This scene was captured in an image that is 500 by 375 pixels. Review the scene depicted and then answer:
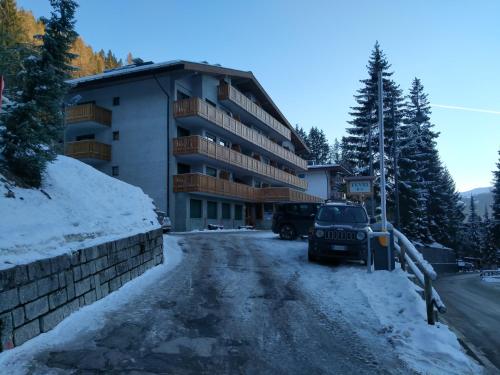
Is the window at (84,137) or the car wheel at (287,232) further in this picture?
the window at (84,137)

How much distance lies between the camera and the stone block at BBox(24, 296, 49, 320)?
206 inches

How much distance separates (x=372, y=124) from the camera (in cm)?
3988

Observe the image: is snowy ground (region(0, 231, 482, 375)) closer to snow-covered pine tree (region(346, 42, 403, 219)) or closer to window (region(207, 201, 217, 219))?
window (region(207, 201, 217, 219))

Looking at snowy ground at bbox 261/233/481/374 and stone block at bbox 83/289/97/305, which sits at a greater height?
stone block at bbox 83/289/97/305

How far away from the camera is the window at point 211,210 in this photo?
1247 inches

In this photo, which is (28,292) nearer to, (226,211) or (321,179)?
(226,211)

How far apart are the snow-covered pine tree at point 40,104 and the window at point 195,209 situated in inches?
782

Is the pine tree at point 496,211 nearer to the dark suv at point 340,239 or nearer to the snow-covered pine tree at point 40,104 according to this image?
the dark suv at point 340,239

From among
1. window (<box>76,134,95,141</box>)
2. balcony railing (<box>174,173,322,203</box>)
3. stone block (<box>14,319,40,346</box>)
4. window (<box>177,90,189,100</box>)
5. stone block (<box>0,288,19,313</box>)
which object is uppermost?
window (<box>177,90,189,100</box>)

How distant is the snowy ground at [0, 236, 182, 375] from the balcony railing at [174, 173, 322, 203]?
57.9 feet

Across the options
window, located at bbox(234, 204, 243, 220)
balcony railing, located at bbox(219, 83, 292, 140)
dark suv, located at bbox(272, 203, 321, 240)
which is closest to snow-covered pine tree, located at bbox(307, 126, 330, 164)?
balcony railing, located at bbox(219, 83, 292, 140)

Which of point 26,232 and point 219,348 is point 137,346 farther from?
point 26,232

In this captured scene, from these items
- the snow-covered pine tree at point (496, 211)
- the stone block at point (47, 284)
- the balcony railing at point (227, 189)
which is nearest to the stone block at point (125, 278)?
the stone block at point (47, 284)

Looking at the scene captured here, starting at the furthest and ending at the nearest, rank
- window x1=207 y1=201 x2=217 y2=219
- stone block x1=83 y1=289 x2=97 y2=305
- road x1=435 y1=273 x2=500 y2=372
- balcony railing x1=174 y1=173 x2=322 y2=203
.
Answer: window x1=207 y1=201 x2=217 y2=219
balcony railing x1=174 y1=173 x2=322 y2=203
road x1=435 y1=273 x2=500 y2=372
stone block x1=83 y1=289 x2=97 y2=305
